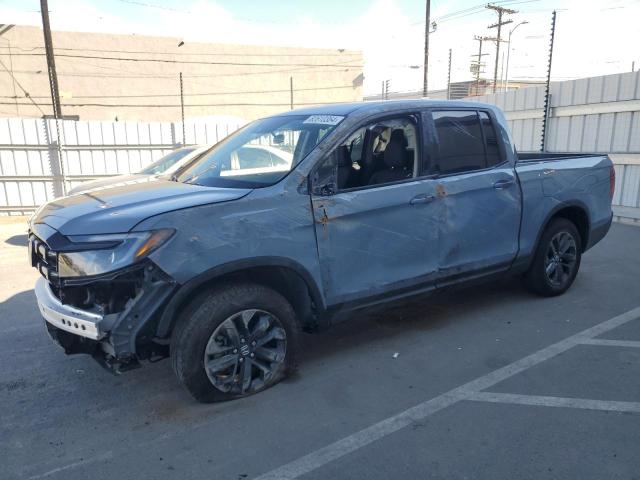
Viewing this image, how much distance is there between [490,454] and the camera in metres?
2.70

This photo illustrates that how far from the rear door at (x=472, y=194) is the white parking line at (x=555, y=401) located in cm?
111

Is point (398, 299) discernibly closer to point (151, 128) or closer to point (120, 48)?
point (151, 128)

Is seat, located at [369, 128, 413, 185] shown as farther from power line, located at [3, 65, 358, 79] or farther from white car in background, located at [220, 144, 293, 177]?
power line, located at [3, 65, 358, 79]

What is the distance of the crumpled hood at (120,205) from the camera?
2883 mm

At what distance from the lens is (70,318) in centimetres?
290

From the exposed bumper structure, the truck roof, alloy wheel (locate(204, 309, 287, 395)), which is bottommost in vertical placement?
alloy wheel (locate(204, 309, 287, 395))

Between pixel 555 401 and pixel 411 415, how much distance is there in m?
0.95

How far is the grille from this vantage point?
9.83ft

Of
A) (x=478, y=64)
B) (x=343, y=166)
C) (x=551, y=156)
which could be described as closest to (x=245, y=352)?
(x=343, y=166)

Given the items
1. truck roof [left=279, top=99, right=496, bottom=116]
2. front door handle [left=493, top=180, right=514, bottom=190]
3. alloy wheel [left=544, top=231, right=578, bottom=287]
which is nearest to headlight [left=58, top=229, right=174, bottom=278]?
truck roof [left=279, top=99, right=496, bottom=116]

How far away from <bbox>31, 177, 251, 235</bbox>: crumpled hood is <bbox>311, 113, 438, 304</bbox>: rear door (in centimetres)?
64

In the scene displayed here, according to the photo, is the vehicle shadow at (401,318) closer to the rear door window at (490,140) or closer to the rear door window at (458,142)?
the rear door window at (458,142)

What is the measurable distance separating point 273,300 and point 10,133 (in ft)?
34.1

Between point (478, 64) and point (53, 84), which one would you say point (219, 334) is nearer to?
point (53, 84)
